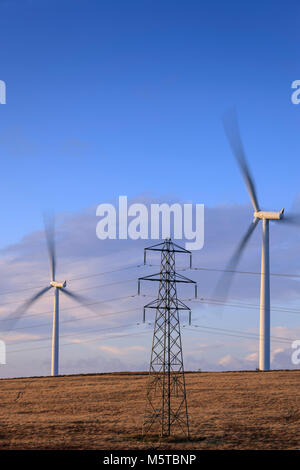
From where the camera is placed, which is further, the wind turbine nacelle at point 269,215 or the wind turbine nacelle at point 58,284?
the wind turbine nacelle at point 58,284

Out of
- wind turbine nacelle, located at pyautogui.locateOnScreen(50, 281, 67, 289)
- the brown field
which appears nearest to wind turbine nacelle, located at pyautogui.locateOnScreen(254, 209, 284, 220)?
the brown field

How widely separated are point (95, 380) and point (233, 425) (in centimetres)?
4487

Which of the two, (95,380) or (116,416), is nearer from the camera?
(116,416)

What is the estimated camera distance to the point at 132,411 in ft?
230

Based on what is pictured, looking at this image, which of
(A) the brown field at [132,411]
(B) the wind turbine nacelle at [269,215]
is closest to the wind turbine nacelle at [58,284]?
(A) the brown field at [132,411]

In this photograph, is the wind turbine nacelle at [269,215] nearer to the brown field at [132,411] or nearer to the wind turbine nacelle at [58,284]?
the brown field at [132,411]

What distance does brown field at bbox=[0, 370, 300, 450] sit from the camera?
51875 mm

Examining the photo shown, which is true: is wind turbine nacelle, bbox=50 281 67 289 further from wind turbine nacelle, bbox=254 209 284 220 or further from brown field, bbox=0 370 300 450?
wind turbine nacelle, bbox=254 209 284 220

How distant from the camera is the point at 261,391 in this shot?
272 feet

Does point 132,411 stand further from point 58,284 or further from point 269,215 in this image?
point 58,284

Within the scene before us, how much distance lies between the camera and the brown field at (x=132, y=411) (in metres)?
51.9
